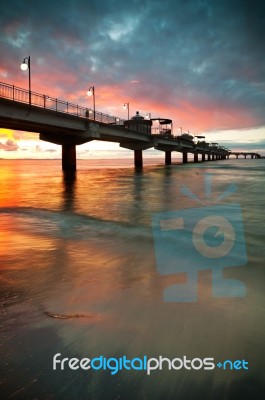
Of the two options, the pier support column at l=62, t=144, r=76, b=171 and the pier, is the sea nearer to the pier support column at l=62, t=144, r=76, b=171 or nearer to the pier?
the pier

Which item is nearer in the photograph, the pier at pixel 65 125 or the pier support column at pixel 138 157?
the pier at pixel 65 125

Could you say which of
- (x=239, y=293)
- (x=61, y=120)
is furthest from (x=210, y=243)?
(x=61, y=120)

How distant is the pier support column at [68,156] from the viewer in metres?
51.1

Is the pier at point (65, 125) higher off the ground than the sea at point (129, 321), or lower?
higher

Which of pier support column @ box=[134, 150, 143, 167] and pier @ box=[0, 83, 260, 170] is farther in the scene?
pier support column @ box=[134, 150, 143, 167]

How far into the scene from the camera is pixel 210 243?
8.54 m

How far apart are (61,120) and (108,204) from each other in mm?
22038

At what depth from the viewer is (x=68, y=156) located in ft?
174

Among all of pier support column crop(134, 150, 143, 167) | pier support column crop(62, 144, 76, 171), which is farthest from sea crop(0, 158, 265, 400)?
pier support column crop(134, 150, 143, 167)

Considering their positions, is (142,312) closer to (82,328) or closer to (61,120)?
(82,328)

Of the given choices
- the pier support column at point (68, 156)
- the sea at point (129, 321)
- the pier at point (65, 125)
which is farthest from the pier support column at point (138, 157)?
the sea at point (129, 321)

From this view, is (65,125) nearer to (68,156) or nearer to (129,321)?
(68,156)

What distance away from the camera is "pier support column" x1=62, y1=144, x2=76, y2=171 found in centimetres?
5114

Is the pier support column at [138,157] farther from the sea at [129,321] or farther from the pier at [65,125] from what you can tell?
the sea at [129,321]
